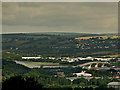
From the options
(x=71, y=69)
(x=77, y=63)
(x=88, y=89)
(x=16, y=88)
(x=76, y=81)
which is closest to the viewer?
(x=16, y=88)

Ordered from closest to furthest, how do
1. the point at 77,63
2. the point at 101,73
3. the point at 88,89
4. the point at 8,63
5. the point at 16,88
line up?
the point at 16,88, the point at 88,89, the point at 101,73, the point at 8,63, the point at 77,63

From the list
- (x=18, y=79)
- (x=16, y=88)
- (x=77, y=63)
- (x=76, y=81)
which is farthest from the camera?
(x=77, y=63)

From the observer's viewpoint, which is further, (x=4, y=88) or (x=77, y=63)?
(x=77, y=63)

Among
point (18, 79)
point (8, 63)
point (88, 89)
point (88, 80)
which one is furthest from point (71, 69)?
point (18, 79)

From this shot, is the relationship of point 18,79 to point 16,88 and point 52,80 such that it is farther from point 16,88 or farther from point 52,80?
point 52,80

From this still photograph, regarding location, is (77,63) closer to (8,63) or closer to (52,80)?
(8,63)

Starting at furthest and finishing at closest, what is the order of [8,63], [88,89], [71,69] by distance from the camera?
[71,69], [8,63], [88,89]

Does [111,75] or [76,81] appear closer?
[76,81]

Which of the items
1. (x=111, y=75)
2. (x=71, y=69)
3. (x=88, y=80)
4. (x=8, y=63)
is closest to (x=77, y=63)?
(x=71, y=69)

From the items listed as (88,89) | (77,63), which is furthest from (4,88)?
(77,63)
